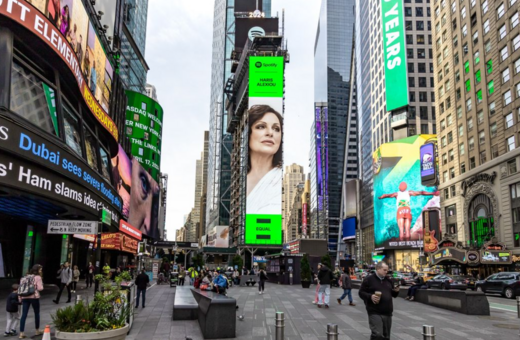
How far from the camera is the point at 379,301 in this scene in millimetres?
8016

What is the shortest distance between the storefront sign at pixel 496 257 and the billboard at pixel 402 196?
44252 millimetres

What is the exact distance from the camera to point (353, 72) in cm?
15875

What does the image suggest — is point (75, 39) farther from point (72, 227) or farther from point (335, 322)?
point (335, 322)

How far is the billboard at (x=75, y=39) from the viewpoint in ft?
51.0

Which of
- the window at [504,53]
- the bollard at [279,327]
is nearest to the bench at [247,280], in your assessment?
the bollard at [279,327]

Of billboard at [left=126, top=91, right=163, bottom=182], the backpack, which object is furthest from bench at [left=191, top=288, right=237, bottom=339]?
billboard at [left=126, top=91, right=163, bottom=182]

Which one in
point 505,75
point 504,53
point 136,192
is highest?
point 504,53

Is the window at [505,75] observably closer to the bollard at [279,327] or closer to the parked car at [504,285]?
the parked car at [504,285]

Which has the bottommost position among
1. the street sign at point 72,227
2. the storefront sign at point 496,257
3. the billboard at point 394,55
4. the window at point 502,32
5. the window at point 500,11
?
the storefront sign at point 496,257

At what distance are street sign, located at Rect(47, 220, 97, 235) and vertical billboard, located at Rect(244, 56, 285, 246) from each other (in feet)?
268

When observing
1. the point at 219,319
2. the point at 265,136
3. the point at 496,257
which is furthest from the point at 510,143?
the point at 265,136

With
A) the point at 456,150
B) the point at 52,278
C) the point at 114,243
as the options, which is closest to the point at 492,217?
the point at 456,150

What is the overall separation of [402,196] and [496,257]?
4956 centimetres

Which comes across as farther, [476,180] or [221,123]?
[221,123]
